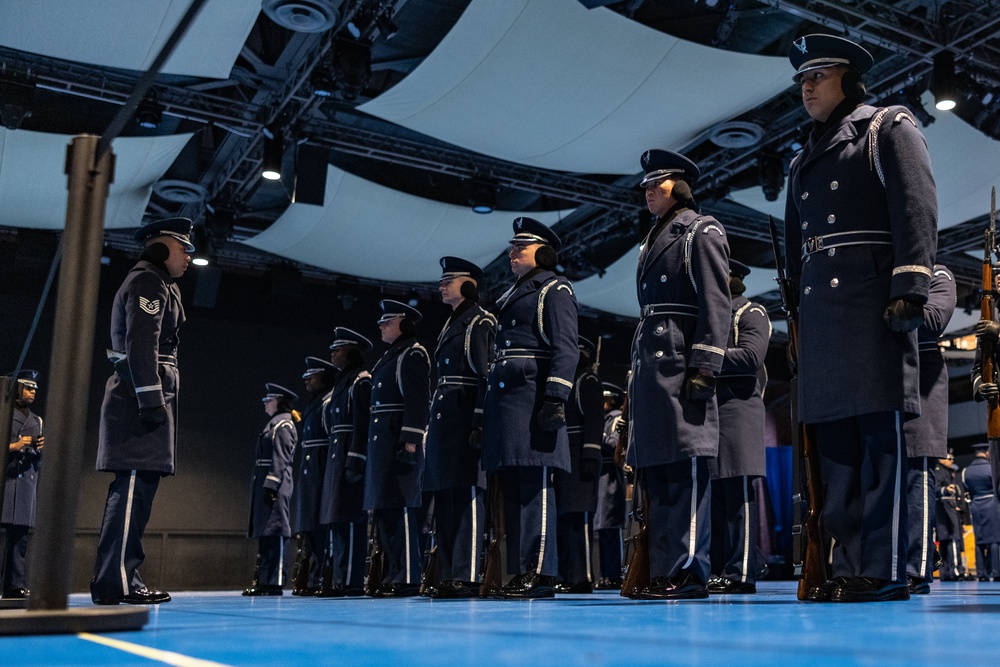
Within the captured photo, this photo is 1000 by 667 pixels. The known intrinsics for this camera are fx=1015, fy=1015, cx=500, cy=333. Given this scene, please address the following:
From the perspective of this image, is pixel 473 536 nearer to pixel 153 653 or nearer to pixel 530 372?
pixel 530 372

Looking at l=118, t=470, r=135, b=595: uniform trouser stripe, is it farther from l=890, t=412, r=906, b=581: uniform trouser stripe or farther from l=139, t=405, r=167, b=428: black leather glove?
l=890, t=412, r=906, b=581: uniform trouser stripe

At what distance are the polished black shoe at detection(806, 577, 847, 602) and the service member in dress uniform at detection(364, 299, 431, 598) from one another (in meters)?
2.67

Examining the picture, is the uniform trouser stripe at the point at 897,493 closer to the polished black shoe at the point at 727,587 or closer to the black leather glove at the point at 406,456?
the polished black shoe at the point at 727,587

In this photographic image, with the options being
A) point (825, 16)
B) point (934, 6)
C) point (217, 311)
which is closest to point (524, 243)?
point (825, 16)

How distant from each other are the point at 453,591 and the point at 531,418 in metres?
0.87

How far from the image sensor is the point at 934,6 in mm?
7582

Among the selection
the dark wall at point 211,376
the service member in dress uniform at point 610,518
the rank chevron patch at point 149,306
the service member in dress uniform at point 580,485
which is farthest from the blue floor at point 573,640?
the dark wall at point 211,376

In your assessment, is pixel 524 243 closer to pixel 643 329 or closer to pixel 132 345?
pixel 643 329

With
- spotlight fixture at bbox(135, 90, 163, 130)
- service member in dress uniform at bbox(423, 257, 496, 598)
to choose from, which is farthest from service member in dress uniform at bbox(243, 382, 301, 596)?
service member in dress uniform at bbox(423, 257, 496, 598)

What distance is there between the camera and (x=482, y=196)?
9883 mm

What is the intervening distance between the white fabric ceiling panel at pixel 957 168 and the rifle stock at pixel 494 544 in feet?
16.4

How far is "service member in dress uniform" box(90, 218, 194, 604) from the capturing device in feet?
12.9

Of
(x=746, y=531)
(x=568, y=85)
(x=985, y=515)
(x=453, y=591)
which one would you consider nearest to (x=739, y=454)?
(x=746, y=531)

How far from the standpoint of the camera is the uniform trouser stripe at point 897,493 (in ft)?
8.81
